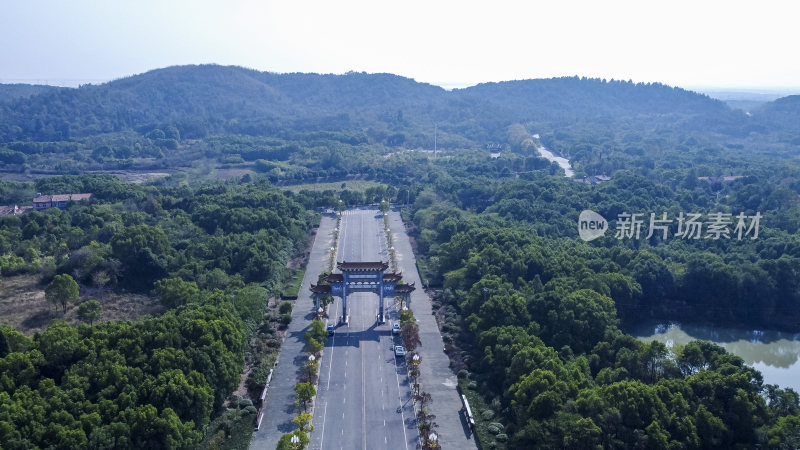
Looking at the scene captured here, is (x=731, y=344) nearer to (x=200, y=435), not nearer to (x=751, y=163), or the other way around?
(x=200, y=435)

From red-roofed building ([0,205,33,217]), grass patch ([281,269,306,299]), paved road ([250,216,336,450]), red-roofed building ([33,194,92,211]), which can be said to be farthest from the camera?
A: red-roofed building ([33,194,92,211])

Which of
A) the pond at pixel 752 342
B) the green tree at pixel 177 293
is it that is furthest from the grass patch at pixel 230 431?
the pond at pixel 752 342

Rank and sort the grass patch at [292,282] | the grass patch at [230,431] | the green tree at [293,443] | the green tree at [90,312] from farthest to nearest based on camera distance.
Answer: the grass patch at [292,282] → the green tree at [90,312] → the grass patch at [230,431] → the green tree at [293,443]

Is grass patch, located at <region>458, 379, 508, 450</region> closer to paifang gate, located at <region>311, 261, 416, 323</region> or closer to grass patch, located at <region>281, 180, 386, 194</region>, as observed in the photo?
paifang gate, located at <region>311, 261, 416, 323</region>

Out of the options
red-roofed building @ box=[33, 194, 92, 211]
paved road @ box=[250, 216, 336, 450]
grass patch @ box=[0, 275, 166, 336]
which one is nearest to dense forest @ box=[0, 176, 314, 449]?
grass patch @ box=[0, 275, 166, 336]

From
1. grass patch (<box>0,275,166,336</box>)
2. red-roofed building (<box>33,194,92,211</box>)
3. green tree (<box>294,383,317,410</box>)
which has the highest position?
red-roofed building (<box>33,194,92,211</box>)

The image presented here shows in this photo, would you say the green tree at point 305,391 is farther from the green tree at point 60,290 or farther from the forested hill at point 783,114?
the forested hill at point 783,114

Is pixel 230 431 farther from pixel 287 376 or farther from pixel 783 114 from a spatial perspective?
pixel 783 114

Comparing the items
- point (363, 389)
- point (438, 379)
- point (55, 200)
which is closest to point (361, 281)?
point (363, 389)
